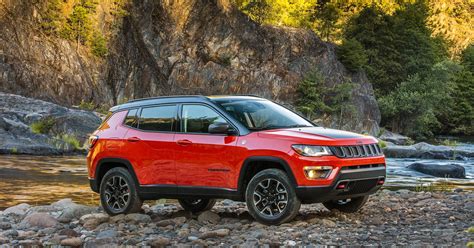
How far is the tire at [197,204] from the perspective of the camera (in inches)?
457

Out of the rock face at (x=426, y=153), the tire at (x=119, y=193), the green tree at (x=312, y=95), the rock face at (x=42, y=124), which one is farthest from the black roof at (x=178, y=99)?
the green tree at (x=312, y=95)

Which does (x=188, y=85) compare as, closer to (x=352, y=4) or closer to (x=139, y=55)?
(x=139, y=55)

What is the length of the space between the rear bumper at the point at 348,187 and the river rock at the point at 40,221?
3.98m

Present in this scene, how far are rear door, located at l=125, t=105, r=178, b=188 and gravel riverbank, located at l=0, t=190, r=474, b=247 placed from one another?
66 centimetres

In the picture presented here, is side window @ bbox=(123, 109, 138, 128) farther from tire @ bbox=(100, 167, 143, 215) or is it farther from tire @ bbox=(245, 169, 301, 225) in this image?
tire @ bbox=(245, 169, 301, 225)

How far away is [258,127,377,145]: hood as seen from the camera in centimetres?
910

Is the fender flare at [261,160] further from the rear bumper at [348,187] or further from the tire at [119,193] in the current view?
the tire at [119,193]

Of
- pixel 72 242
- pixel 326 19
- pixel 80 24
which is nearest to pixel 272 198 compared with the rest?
pixel 72 242

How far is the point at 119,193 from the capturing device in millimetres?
10922

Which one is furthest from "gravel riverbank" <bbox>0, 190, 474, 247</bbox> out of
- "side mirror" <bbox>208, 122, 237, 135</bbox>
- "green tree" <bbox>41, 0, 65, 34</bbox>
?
"green tree" <bbox>41, 0, 65, 34</bbox>

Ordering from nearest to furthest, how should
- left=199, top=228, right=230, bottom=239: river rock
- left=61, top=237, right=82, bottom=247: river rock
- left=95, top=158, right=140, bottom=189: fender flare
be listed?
left=61, top=237, right=82, bottom=247: river rock → left=199, top=228, right=230, bottom=239: river rock → left=95, top=158, right=140, bottom=189: fender flare

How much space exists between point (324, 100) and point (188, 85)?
15.2 meters

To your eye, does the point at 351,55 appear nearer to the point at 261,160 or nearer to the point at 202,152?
the point at 202,152

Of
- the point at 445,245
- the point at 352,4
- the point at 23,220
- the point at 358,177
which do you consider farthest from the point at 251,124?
the point at 352,4
